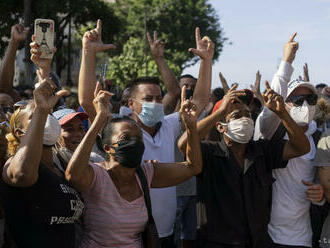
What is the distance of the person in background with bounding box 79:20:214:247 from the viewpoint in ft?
14.0

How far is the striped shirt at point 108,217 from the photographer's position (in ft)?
11.6

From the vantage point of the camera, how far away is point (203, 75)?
4.79 meters

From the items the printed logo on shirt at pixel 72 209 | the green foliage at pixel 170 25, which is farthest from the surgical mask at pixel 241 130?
the green foliage at pixel 170 25

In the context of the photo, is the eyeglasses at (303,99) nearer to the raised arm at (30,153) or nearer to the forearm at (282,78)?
the forearm at (282,78)

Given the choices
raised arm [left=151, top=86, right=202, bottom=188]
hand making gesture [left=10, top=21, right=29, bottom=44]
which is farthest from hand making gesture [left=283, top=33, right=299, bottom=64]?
hand making gesture [left=10, top=21, right=29, bottom=44]

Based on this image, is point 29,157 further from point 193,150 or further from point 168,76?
point 168,76

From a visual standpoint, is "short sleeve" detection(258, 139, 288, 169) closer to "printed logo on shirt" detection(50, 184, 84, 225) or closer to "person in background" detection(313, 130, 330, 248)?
"person in background" detection(313, 130, 330, 248)

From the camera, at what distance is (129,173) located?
146 inches

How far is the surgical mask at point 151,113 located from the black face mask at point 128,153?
1162 mm

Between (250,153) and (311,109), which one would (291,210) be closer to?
(250,153)

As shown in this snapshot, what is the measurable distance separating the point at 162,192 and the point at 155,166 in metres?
0.68

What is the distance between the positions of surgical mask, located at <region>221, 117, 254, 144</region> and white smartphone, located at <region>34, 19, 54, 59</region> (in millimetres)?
1601

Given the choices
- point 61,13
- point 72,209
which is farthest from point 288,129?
point 61,13

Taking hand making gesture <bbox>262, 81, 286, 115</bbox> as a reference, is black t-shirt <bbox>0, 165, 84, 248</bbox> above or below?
below
